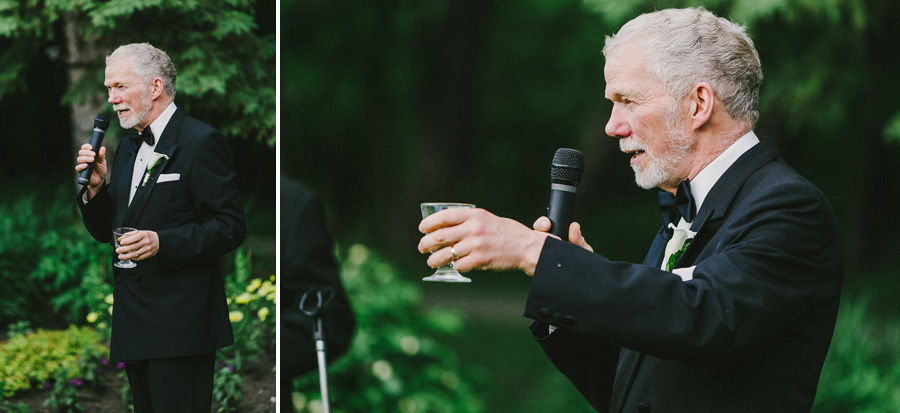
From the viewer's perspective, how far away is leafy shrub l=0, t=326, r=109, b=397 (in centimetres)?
465

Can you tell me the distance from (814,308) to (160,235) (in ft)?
6.28

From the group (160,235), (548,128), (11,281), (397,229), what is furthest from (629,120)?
(11,281)

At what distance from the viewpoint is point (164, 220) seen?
9.09 feet

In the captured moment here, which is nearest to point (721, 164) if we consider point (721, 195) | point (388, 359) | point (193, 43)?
point (721, 195)

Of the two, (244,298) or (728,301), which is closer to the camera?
(728,301)

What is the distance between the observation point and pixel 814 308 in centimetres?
165

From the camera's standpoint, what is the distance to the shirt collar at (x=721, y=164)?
6.00 ft

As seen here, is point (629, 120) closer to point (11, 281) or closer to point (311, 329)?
point (311, 329)

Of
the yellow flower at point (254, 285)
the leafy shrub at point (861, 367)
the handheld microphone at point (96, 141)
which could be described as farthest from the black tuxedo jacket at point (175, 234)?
the leafy shrub at point (861, 367)

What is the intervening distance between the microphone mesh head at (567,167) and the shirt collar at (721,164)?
0.26 metres

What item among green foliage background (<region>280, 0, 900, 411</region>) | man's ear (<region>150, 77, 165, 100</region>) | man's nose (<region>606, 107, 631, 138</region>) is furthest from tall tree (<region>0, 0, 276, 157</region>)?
man's nose (<region>606, 107, 631, 138</region>)

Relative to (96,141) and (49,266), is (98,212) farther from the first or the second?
(49,266)

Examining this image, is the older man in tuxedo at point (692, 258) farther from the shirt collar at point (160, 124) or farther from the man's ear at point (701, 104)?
the shirt collar at point (160, 124)

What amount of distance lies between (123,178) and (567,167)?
1661 mm
